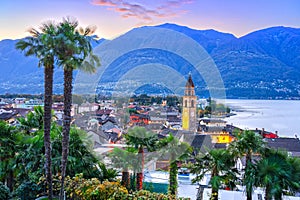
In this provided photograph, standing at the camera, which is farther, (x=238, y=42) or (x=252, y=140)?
(x=238, y=42)

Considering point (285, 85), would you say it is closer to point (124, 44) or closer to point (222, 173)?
point (124, 44)

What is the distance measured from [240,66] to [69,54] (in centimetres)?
4406

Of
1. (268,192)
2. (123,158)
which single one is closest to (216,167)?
(268,192)

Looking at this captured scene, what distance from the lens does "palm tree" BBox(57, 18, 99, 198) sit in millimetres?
5281

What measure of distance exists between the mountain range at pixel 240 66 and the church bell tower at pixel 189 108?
10.0 meters

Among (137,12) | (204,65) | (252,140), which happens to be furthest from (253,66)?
(252,140)

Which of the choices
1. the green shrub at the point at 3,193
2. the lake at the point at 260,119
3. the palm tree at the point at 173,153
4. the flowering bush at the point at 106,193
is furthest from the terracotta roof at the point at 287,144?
the lake at the point at 260,119

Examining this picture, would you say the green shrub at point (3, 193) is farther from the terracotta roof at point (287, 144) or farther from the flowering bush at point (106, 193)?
the terracotta roof at point (287, 144)

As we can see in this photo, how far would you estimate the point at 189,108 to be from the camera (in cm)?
1830

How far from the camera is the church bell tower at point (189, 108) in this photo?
18.0m

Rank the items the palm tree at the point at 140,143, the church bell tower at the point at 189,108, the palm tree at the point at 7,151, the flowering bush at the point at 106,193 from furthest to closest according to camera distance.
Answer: the church bell tower at the point at 189,108 → the palm tree at the point at 140,143 → the palm tree at the point at 7,151 → the flowering bush at the point at 106,193

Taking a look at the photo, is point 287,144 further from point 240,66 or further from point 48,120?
point 240,66

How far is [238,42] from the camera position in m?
50.6

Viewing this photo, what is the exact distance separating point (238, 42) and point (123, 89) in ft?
126
